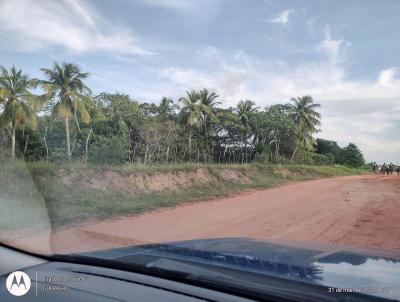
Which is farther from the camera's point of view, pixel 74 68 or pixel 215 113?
pixel 215 113

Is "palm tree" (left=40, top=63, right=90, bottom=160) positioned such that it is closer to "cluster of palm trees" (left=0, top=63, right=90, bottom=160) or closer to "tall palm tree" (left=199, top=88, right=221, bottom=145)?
"cluster of palm trees" (left=0, top=63, right=90, bottom=160)

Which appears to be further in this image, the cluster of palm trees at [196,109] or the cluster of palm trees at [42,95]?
the cluster of palm trees at [196,109]

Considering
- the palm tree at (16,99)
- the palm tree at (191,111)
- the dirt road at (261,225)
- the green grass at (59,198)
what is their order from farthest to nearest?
the palm tree at (191,111)
the palm tree at (16,99)
the green grass at (59,198)
the dirt road at (261,225)

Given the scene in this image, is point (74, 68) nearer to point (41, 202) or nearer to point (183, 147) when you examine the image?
point (183, 147)

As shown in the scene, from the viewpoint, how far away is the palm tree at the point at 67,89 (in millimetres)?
28562

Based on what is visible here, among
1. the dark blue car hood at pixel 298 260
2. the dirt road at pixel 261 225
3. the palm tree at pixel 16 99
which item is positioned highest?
the palm tree at pixel 16 99

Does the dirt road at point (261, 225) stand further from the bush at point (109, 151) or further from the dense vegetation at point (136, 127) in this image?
the bush at point (109, 151)

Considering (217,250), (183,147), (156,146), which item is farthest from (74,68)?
(217,250)

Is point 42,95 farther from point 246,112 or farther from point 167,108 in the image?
point 246,112

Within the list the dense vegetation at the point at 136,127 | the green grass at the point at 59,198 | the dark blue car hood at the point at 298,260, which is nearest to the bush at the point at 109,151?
the dense vegetation at the point at 136,127

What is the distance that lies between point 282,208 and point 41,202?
6699 millimetres

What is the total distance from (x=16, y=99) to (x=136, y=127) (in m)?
11.2

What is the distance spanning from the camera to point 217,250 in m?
2.56

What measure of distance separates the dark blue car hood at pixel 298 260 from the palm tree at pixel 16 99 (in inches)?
1084
